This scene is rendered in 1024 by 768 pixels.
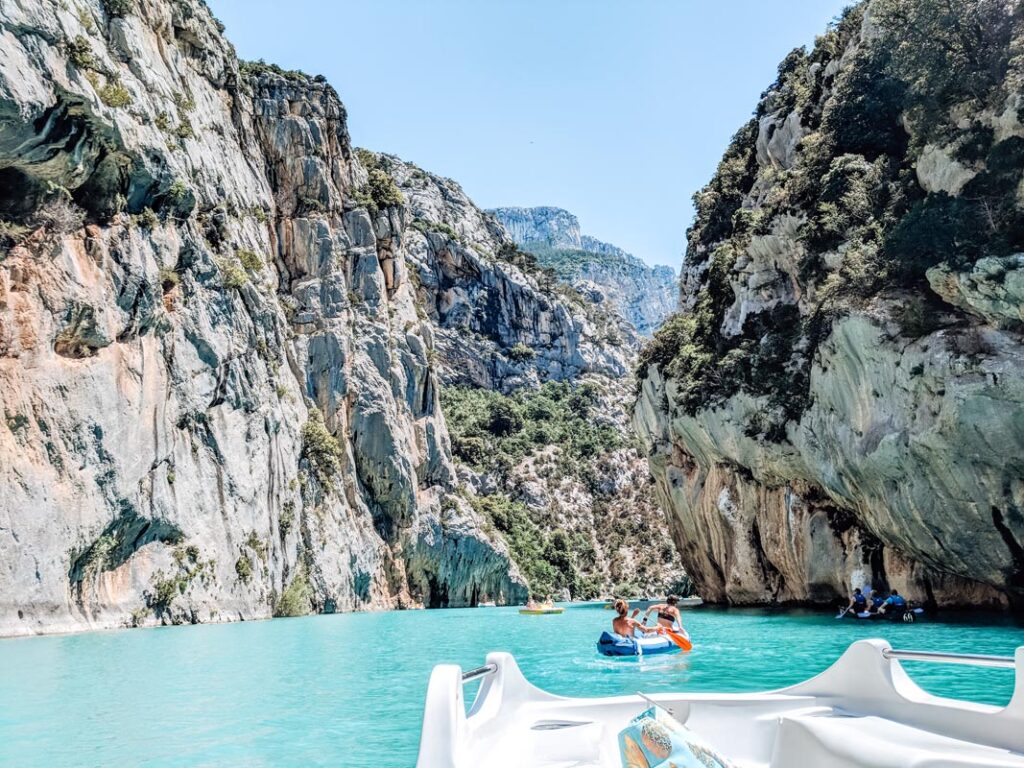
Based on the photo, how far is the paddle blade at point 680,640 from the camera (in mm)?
16625

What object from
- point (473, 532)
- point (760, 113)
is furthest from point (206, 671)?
point (473, 532)

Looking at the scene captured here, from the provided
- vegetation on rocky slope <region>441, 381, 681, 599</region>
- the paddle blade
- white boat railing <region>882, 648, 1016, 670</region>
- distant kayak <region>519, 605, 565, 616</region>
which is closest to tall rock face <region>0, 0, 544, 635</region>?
vegetation on rocky slope <region>441, 381, 681, 599</region>

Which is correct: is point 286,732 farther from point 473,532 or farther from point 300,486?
point 473,532

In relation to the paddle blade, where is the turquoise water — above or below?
below

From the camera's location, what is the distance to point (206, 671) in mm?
15531

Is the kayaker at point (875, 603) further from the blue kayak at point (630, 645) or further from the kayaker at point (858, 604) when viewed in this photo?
the blue kayak at point (630, 645)

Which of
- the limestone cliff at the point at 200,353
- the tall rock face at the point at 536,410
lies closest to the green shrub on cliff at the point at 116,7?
the limestone cliff at the point at 200,353

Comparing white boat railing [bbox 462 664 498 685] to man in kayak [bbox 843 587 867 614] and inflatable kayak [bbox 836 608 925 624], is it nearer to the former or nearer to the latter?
inflatable kayak [bbox 836 608 925 624]

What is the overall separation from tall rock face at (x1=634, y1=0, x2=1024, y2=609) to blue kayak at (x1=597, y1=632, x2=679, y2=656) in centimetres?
1156


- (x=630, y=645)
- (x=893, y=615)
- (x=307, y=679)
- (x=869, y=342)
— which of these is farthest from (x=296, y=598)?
(x=869, y=342)

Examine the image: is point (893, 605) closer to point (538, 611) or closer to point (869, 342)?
point (869, 342)

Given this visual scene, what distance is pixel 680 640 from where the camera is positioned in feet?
54.9

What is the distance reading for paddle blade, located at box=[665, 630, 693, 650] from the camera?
54.5 feet

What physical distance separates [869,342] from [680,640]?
13016 millimetres
